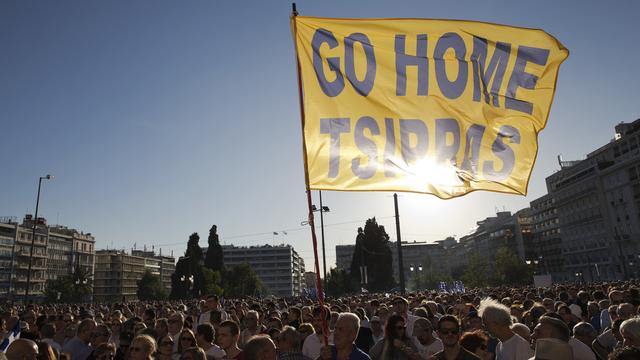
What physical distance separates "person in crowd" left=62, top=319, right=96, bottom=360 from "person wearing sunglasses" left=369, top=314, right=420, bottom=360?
5019mm

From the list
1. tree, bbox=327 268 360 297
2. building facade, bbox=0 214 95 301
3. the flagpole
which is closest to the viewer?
the flagpole

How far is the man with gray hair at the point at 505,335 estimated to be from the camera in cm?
514

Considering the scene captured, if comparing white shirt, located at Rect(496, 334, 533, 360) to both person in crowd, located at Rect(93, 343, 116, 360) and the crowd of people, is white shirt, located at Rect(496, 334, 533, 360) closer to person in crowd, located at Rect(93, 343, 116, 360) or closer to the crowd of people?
the crowd of people

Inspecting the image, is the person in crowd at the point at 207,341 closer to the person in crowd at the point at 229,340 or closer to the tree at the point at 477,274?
the person in crowd at the point at 229,340

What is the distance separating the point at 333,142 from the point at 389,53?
1.63 m

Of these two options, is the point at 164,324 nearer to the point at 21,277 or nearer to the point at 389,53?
the point at 389,53

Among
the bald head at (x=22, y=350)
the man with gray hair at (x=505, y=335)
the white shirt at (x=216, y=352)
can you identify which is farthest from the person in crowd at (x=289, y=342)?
the bald head at (x=22, y=350)

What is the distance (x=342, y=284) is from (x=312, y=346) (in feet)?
270

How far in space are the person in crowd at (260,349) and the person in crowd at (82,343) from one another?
16.6 feet

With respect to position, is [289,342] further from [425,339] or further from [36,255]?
[36,255]

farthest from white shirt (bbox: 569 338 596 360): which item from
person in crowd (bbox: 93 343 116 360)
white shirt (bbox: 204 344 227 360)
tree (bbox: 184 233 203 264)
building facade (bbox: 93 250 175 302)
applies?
building facade (bbox: 93 250 175 302)

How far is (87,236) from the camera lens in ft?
447

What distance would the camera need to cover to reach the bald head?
4.57 metres

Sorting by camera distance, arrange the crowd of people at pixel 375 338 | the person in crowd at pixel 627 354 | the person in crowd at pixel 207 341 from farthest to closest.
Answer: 1. the person in crowd at pixel 207 341
2. the crowd of people at pixel 375 338
3. the person in crowd at pixel 627 354
